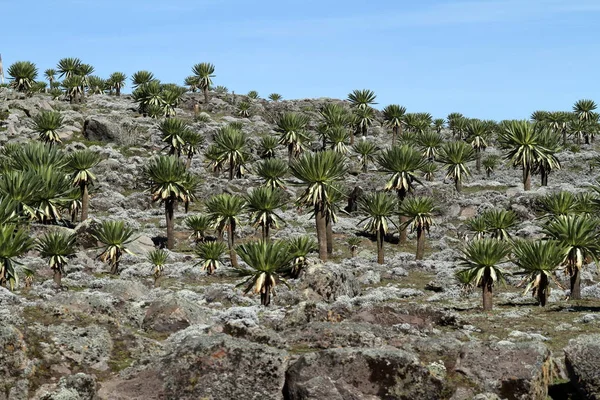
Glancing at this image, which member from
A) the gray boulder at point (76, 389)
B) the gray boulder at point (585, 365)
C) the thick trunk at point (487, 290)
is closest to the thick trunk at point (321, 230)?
the thick trunk at point (487, 290)

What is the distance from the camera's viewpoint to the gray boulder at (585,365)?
1291 centimetres

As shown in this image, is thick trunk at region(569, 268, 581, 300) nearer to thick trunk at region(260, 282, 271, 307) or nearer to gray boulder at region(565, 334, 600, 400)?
Result: thick trunk at region(260, 282, 271, 307)

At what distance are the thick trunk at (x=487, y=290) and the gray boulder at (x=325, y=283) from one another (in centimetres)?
637

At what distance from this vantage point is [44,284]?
27844mm

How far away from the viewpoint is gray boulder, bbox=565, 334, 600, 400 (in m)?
12.9

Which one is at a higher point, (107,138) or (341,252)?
(107,138)

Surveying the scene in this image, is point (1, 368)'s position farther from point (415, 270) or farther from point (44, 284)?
point (415, 270)

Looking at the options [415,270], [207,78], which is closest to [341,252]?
[415,270]

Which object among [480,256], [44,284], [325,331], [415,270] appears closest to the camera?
[325,331]

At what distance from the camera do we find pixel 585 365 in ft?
42.8

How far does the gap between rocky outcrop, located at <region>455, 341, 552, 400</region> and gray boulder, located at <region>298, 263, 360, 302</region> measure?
14702mm

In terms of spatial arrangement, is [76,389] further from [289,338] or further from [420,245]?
[420,245]

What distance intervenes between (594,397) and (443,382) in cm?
317

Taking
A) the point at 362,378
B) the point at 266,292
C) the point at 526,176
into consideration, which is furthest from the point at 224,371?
the point at 526,176
